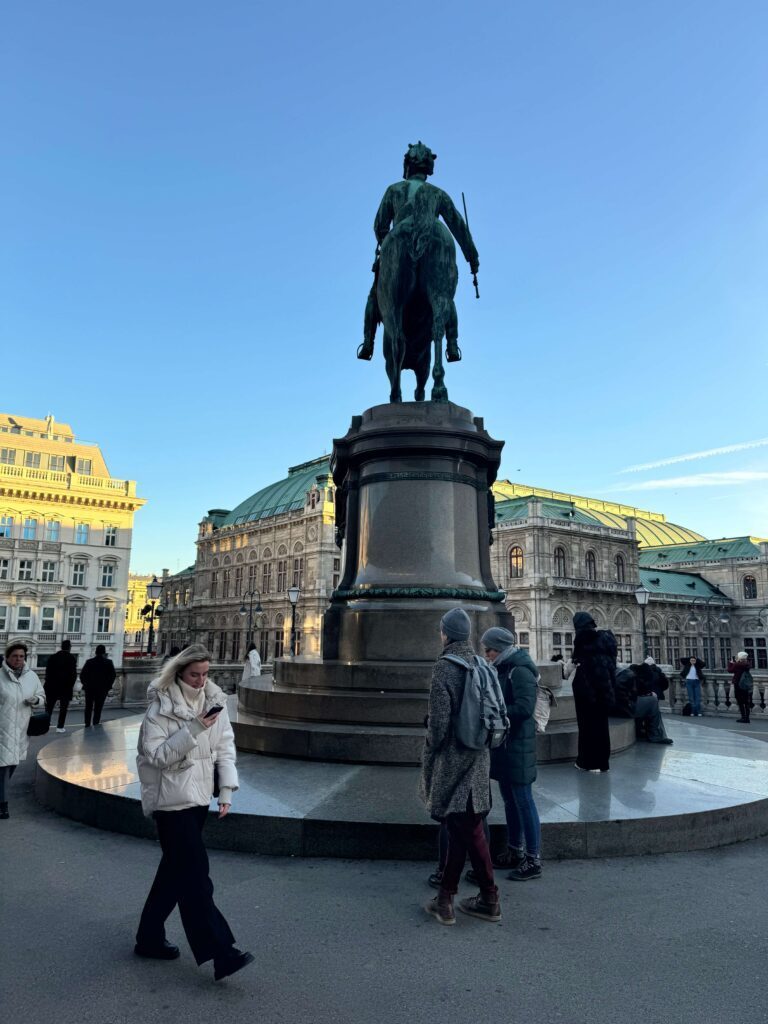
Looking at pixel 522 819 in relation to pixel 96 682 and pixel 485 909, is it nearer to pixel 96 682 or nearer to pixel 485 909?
pixel 485 909

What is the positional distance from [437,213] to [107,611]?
2213 inches

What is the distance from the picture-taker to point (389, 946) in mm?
4094

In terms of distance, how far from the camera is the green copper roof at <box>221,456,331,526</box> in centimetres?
7944

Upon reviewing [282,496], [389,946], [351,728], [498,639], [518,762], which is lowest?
[389,946]

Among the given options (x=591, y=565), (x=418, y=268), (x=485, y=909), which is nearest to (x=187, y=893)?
(x=485, y=909)

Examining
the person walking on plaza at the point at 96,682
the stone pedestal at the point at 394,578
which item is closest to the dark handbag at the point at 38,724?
the stone pedestal at the point at 394,578

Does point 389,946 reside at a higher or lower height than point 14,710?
lower

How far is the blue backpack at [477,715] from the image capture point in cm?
446

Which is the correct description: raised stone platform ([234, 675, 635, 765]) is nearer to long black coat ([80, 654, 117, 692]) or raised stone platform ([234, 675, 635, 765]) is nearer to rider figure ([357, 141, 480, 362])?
long black coat ([80, 654, 117, 692])

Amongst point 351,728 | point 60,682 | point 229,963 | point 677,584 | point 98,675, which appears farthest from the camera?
point 677,584

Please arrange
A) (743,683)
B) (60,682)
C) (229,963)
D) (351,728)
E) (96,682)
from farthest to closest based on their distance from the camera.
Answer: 1. (743,683)
2. (60,682)
3. (96,682)
4. (351,728)
5. (229,963)

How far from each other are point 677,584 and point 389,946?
280ft

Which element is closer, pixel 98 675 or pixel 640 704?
pixel 640 704

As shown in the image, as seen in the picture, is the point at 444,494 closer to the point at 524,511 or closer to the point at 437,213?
the point at 437,213
